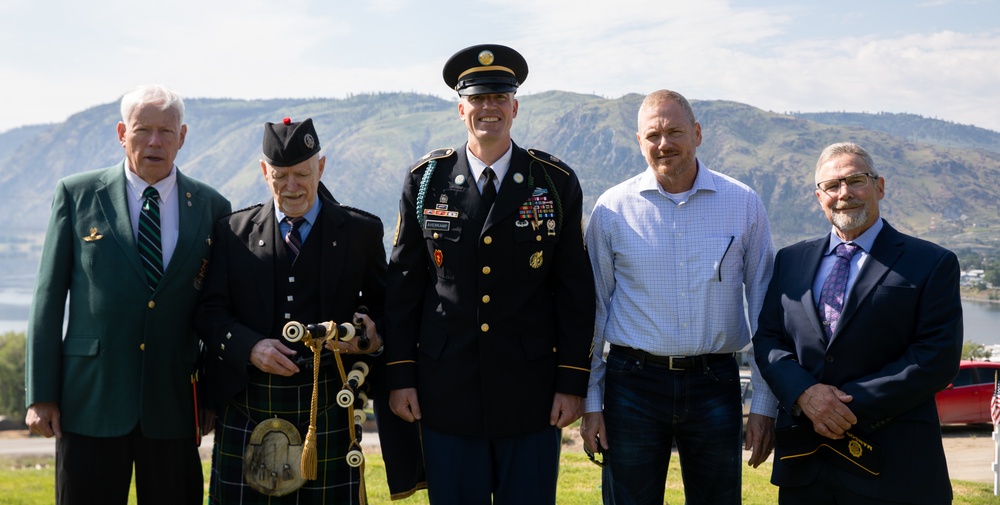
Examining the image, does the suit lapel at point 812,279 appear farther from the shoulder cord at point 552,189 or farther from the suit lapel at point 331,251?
the suit lapel at point 331,251

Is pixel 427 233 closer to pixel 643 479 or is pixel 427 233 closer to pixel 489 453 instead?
pixel 489 453

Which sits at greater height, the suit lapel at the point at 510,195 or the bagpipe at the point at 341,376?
the suit lapel at the point at 510,195

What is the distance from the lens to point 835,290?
12.7ft

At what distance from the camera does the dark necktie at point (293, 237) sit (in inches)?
165

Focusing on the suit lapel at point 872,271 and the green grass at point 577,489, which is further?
the green grass at point 577,489

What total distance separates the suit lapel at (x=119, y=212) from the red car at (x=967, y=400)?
2083 centimetres

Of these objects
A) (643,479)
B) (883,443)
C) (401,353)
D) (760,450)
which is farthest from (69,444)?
(883,443)

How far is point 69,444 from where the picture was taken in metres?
4.18

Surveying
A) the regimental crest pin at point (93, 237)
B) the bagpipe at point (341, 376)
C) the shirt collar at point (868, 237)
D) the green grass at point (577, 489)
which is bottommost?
the green grass at point (577, 489)

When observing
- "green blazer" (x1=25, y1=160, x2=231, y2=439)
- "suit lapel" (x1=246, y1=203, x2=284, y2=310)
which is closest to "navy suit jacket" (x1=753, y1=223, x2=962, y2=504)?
"suit lapel" (x1=246, y1=203, x2=284, y2=310)

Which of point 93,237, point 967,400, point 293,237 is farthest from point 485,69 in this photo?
point 967,400

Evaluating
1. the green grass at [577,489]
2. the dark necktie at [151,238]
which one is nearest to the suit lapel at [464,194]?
the dark necktie at [151,238]

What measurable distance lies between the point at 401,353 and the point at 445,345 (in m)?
0.22

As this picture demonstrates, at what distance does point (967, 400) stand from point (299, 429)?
20.8 meters
